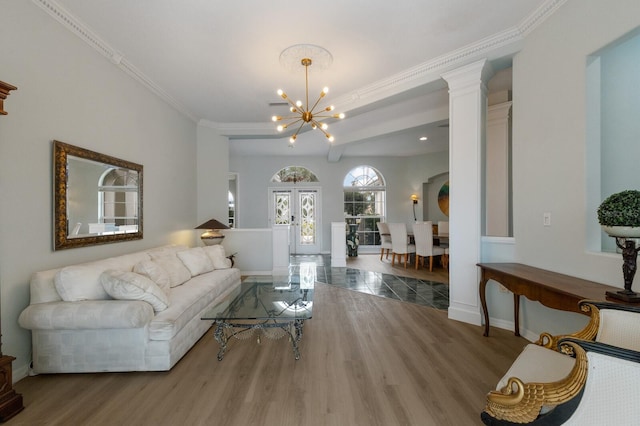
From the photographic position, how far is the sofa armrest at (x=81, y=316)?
208 centimetres

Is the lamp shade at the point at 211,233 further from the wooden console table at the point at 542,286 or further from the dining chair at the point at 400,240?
the wooden console table at the point at 542,286

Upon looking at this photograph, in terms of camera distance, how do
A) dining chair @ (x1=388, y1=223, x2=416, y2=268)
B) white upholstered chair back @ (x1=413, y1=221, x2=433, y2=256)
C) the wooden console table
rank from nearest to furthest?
1. the wooden console table
2. white upholstered chair back @ (x1=413, y1=221, x2=433, y2=256)
3. dining chair @ (x1=388, y1=223, x2=416, y2=268)

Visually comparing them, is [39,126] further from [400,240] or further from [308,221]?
[308,221]

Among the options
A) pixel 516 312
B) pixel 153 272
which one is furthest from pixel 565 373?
pixel 153 272

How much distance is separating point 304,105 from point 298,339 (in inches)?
137

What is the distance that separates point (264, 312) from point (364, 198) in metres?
6.77

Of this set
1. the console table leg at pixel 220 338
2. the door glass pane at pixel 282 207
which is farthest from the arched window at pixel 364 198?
the console table leg at pixel 220 338

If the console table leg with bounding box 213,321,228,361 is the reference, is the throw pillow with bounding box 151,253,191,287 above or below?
above

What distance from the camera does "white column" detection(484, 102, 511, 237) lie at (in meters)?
4.11

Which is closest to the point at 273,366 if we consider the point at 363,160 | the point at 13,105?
the point at 13,105

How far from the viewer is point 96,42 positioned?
2.79m

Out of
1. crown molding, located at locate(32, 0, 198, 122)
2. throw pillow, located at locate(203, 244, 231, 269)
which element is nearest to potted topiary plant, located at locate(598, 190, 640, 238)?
throw pillow, located at locate(203, 244, 231, 269)

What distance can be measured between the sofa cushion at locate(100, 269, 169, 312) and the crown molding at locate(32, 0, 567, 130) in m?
2.33

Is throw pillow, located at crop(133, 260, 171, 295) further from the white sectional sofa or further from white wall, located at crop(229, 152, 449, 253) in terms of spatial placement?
white wall, located at crop(229, 152, 449, 253)
